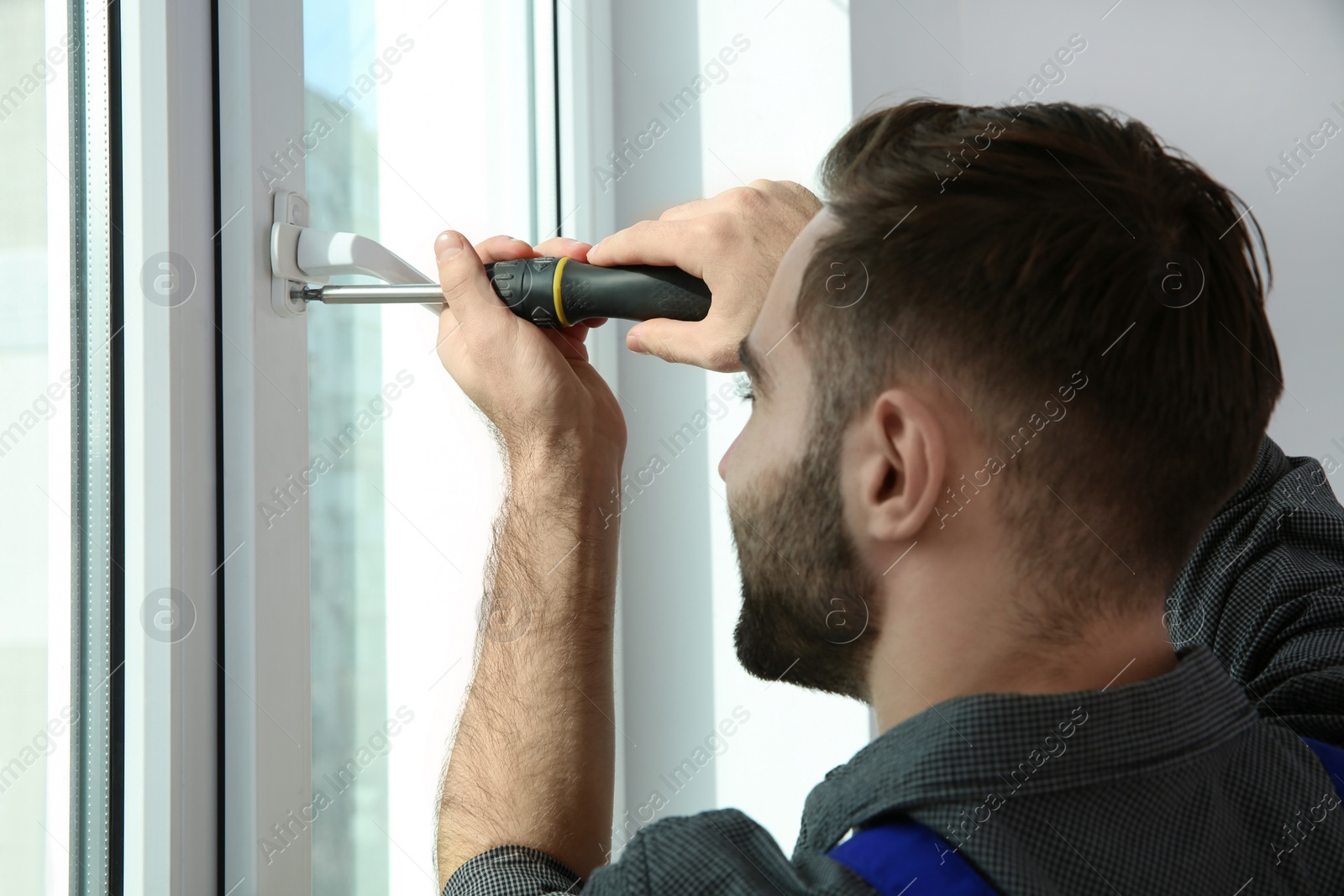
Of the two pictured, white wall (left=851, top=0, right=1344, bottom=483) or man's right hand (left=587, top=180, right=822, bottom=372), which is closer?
man's right hand (left=587, top=180, right=822, bottom=372)

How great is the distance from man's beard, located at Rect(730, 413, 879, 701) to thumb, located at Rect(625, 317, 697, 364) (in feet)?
0.47

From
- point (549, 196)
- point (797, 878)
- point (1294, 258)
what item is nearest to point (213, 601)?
point (797, 878)

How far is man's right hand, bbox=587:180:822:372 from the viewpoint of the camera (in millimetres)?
708

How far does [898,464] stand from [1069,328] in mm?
113

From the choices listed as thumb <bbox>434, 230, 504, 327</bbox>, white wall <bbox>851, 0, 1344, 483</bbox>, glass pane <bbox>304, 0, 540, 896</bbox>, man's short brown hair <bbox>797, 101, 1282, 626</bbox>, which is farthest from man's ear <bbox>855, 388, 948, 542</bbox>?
white wall <bbox>851, 0, 1344, 483</bbox>

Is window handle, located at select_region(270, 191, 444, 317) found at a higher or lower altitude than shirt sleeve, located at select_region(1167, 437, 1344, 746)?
higher

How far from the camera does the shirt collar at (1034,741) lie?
1.54ft

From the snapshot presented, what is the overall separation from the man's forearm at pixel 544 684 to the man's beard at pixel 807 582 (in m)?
0.12

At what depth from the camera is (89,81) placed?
580 millimetres

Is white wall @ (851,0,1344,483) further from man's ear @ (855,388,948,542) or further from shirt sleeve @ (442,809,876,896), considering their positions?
shirt sleeve @ (442,809,876,896)

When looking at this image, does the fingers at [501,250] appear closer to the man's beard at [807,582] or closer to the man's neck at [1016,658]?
the man's beard at [807,582]

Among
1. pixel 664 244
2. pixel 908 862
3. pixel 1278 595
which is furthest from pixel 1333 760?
pixel 664 244

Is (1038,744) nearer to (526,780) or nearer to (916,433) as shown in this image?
(916,433)

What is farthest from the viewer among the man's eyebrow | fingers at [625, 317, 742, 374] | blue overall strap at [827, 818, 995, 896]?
fingers at [625, 317, 742, 374]
